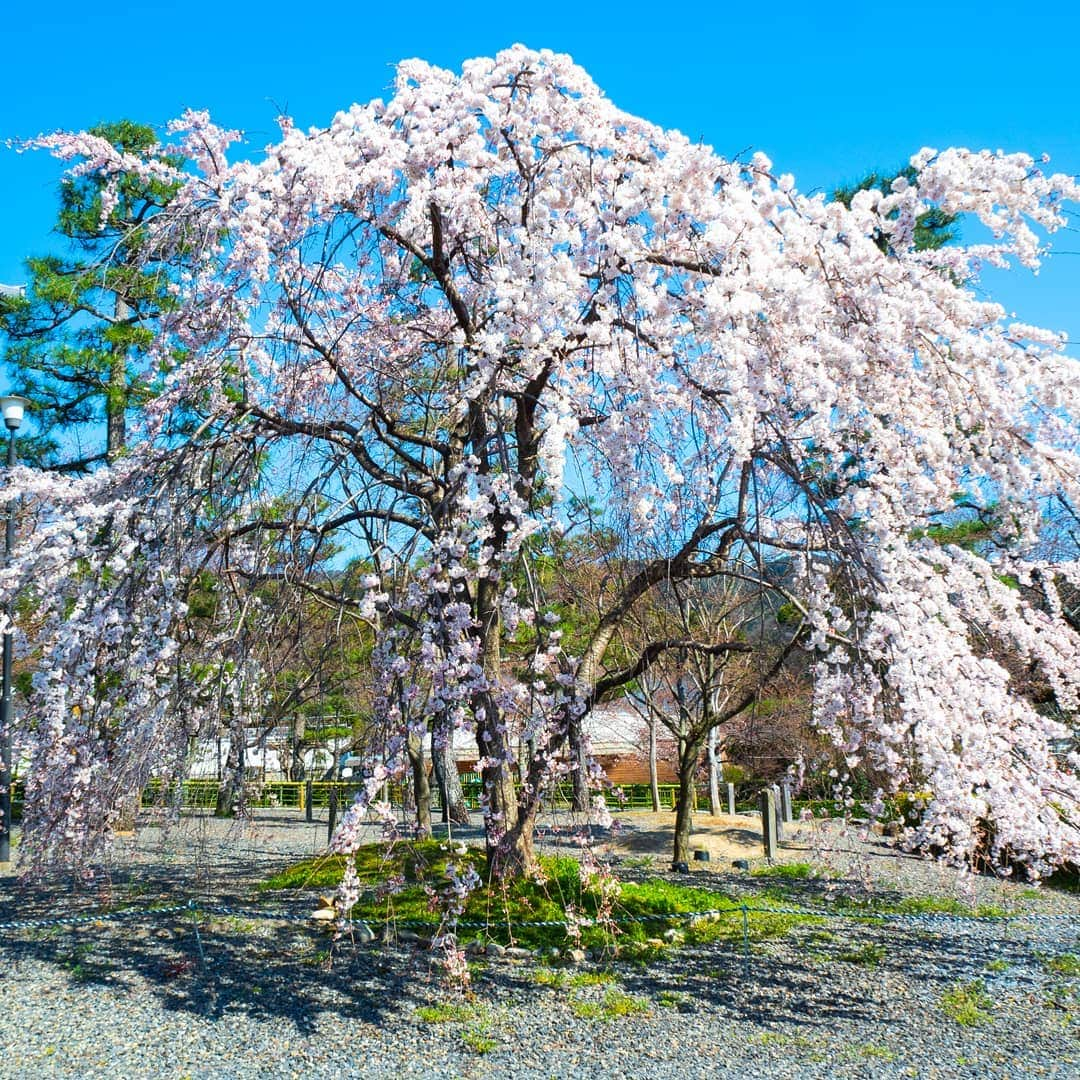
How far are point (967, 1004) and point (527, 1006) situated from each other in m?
2.44

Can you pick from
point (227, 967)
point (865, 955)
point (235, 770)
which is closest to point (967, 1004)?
point (865, 955)

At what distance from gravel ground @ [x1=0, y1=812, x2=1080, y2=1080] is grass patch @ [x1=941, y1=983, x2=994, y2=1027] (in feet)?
0.10

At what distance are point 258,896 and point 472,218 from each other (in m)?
5.92

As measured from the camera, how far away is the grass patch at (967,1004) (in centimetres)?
486

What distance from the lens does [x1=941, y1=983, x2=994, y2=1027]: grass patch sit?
4.86 metres

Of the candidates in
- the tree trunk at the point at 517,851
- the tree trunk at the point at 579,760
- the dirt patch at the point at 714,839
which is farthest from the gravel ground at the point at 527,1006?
the dirt patch at the point at 714,839

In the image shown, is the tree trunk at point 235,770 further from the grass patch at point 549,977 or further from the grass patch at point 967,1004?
the grass patch at point 967,1004

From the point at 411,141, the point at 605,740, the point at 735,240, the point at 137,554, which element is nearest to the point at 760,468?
the point at 735,240

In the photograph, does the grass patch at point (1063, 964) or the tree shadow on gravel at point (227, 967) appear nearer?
the tree shadow on gravel at point (227, 967)

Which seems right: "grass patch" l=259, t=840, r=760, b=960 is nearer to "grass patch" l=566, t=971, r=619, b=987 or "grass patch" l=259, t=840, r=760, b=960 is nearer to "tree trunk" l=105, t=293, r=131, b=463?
"grass patch" l=566, t=971, r=619, b=987

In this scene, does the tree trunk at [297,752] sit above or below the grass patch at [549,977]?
above

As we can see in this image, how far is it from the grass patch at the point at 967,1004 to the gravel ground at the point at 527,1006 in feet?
0.10

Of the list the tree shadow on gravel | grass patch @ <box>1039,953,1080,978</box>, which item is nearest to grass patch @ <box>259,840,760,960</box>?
the tree shadow on gravel

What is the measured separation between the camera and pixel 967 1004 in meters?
5.11
